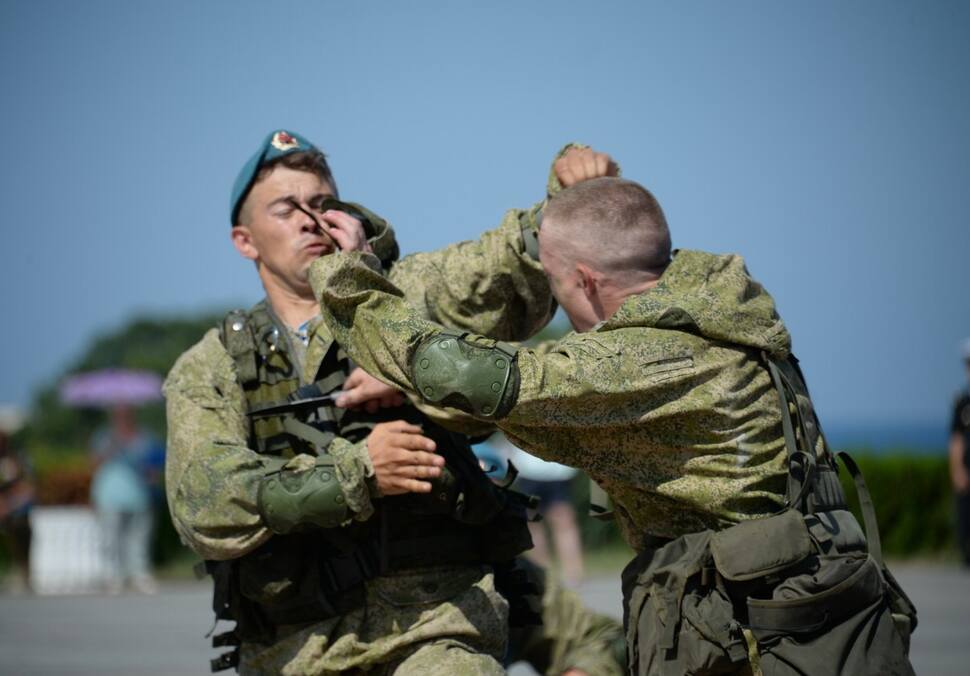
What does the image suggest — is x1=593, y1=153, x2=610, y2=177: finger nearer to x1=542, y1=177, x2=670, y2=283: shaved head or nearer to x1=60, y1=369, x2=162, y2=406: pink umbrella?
x1=542, y1=177, x2=670, y2=283: shaved head

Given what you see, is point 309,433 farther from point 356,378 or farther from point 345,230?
point 345,230

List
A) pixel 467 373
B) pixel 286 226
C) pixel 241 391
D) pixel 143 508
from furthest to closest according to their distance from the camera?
1. pixel 143 508
2. pixel 286 226
3. pixel 241 391
4. pixel 467 373

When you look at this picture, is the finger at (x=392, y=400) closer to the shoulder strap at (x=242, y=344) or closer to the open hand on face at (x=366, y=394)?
the open hand on face at (x=366, y=394)

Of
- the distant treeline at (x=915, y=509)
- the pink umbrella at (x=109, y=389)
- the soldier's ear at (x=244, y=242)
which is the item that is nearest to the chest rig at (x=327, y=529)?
the soldier's ear at (x=244, y=242)

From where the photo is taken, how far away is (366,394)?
423cm

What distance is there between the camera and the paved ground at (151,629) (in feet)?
33.9

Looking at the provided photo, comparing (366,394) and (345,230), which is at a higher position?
(345,230)

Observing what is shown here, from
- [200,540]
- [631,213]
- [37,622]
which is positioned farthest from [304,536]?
[37,622]

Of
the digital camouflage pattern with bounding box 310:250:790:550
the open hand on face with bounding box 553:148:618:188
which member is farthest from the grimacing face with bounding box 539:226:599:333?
the open hand on face with bounding box 553:148:618:188

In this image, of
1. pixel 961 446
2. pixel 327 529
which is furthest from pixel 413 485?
pixel 961 446

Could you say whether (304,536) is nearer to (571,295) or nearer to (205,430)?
(205,430)

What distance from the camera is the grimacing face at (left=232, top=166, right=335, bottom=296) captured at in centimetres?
466

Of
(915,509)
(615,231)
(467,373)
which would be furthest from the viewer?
(915,509)

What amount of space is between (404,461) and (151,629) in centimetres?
947
